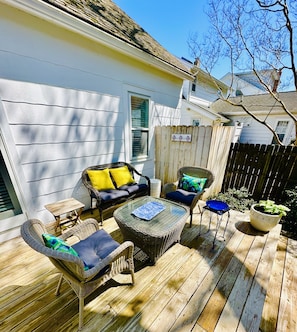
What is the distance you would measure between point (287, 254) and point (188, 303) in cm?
185

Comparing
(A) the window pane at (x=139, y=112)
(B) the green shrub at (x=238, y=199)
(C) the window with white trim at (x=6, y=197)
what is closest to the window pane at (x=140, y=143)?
(A) the window pane at (x=139, y=112)

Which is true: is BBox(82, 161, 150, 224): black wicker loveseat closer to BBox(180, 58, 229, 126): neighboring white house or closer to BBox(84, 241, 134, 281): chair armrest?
BBox(84, 241, 134, 281): chair armrest

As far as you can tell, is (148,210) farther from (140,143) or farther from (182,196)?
(140,143)

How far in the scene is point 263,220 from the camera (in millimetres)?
2436

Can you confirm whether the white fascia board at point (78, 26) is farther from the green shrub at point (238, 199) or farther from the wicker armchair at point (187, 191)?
the green shrub at point (238, 199)

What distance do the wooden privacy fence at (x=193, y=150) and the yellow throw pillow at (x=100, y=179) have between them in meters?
1.90

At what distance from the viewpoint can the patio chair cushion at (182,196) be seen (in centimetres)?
268

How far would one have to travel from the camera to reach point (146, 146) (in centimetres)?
430

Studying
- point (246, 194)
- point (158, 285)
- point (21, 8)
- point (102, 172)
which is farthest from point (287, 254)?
point (21, 8)

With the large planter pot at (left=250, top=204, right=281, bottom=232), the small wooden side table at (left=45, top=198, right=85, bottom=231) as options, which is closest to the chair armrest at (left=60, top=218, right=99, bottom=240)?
the small wooden side table at (left=45, top=198, right=85, bottom=231)

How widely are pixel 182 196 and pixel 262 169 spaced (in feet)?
7.57

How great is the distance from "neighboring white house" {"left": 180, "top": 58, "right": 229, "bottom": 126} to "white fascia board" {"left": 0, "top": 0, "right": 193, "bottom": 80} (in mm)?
5081

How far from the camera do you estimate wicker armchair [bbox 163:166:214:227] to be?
8.59 ft

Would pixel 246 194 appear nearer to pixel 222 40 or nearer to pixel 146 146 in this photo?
pixel 146 146
